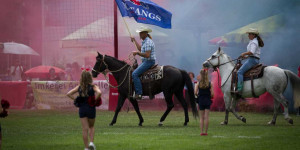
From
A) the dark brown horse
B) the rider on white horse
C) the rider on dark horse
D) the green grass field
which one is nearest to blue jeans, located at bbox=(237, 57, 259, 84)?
the rider on white horse

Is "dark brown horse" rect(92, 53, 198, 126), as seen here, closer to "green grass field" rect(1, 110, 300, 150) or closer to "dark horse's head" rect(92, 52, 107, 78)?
"dark horse's head" rect(92, 52, 107, 78)

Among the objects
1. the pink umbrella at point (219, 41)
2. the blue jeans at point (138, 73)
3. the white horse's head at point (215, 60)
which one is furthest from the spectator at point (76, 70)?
the blue jeans at point (138, 73)

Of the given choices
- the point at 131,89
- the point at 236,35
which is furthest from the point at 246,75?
the point at 236,35

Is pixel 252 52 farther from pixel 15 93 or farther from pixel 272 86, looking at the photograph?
pixel 15 93

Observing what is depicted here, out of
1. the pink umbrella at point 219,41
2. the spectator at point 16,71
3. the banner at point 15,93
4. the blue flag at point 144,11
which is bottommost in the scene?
the banner at point 15,93

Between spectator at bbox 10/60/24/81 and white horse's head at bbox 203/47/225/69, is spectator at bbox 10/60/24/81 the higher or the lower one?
the lower one

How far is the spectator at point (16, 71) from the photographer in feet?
112

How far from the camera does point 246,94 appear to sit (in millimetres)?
16531

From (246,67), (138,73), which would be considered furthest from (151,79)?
(246,67)

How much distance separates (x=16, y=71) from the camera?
3603 cm

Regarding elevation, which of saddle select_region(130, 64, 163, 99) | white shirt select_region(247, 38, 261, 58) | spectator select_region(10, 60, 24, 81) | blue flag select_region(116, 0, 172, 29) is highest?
blue flag select_region(116, 0, 172, 29)

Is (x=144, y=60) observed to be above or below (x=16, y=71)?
above

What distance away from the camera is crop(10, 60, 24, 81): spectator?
34134mm

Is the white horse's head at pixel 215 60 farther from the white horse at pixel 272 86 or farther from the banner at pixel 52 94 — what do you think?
the banner at pixel 52 94
